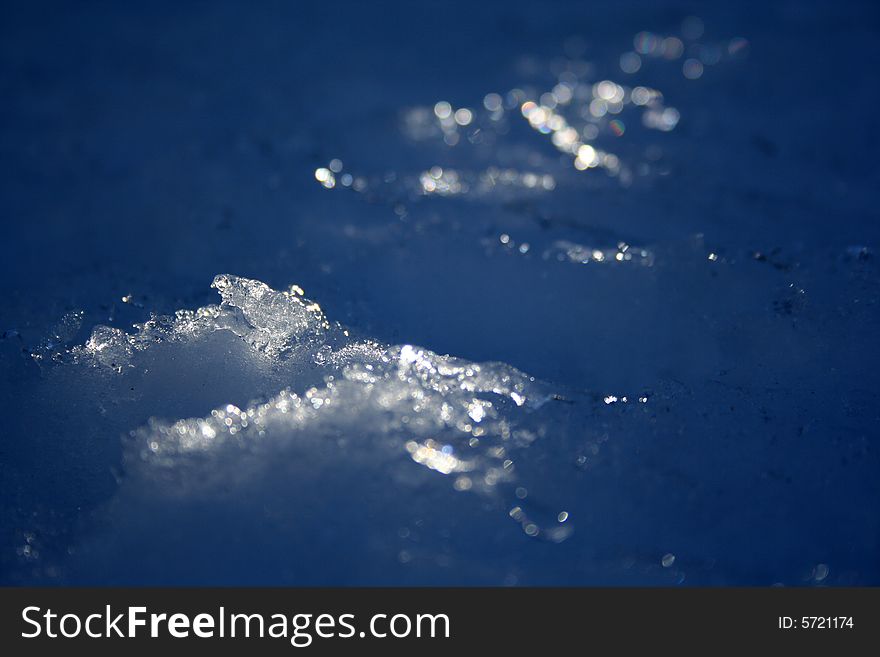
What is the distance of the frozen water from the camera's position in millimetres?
1065

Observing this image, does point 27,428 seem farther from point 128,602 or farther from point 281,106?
point 281,106

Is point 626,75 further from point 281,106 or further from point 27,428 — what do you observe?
point 27,428

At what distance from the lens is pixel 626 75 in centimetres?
175

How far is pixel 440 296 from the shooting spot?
4.52 ft

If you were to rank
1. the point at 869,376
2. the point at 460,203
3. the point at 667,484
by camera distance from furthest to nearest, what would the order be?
the point at 460,203 < the point at 869,376 < the point at 667,484

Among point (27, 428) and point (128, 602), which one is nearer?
point (128, 602)

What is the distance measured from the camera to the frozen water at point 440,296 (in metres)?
1.07

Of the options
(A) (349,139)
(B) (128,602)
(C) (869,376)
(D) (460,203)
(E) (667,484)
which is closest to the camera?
(B) (128,602)

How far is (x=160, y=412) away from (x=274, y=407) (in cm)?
20

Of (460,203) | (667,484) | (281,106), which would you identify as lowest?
(667,484)

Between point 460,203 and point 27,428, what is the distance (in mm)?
962

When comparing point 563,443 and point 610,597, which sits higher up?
point 563,443

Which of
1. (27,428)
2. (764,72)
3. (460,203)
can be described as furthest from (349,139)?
(764,72)

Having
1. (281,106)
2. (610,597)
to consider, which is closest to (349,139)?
(281,106)
